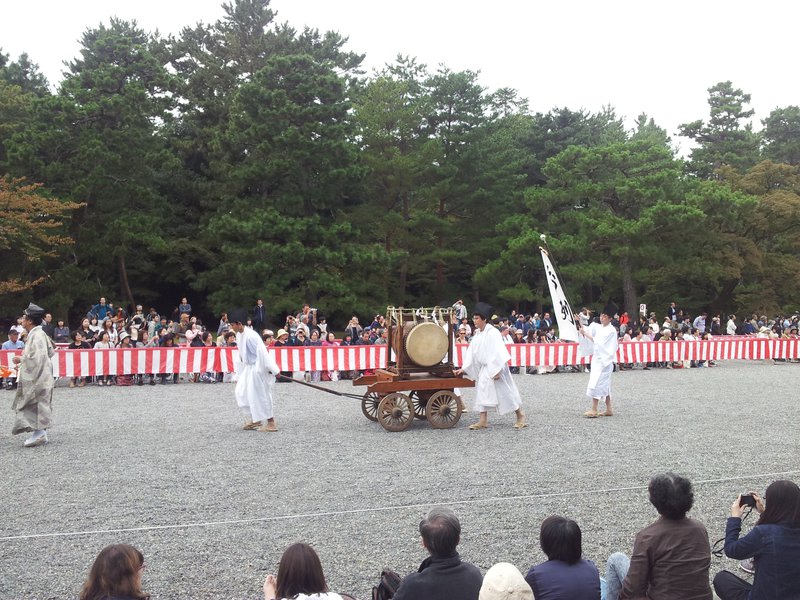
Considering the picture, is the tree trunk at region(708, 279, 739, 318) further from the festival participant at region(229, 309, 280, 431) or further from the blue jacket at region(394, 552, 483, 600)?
the blue jacket at region(394, 552, 483, 600)

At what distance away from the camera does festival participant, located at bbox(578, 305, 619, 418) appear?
11.3 metres

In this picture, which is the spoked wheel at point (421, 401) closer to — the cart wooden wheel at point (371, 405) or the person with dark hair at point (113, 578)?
the cart wooden wheel at point (371, 405)

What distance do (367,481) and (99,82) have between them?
2525 cm

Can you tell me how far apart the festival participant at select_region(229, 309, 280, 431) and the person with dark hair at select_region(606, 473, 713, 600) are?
700 centimetres

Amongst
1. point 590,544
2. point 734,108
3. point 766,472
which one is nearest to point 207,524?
point 590,544

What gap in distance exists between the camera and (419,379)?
10.4 metres

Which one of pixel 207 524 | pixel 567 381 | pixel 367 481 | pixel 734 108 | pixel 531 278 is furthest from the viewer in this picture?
pixel 734 108

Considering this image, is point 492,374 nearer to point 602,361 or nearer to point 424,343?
point 424,343

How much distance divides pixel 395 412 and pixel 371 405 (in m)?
1.06

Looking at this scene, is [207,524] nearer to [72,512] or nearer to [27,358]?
[72,512]

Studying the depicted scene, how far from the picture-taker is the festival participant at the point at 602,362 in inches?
444

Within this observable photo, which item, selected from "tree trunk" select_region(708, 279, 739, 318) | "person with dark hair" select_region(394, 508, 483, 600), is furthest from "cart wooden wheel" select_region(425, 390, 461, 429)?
"tree trunk" select_region(708, 279, 739, 318)

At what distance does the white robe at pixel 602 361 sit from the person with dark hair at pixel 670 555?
756cm

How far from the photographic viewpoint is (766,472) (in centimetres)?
755
